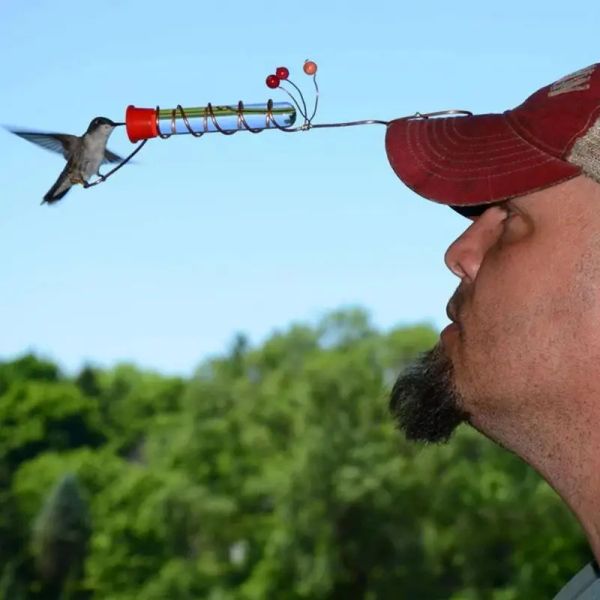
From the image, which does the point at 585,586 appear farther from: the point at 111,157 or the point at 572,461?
the point at 111,157

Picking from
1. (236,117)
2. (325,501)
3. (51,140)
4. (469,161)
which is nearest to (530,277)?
(469,161)

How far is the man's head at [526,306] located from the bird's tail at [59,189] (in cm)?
34

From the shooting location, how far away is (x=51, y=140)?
1479mm

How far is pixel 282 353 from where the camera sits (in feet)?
73.6

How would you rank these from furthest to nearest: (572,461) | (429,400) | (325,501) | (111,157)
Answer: (325,501)
(111,157)
(429,400)
(572,461)

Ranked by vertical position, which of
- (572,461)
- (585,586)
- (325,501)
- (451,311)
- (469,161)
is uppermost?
(469,161)

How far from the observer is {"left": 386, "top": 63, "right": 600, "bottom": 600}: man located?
113cm

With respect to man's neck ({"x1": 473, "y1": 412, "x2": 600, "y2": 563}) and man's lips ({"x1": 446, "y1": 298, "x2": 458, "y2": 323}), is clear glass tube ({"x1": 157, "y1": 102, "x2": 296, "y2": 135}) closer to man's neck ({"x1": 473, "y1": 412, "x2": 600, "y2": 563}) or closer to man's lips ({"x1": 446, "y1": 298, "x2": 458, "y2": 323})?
man's lips ({"x1": 446, "y1": 298, "x2": 458, "y2": 323})

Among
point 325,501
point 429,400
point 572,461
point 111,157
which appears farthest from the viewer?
A: point 325,501

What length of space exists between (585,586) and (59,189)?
653mm

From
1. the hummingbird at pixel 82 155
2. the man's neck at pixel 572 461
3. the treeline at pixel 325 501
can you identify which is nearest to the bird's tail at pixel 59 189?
the hummingbird at pixel 82 155

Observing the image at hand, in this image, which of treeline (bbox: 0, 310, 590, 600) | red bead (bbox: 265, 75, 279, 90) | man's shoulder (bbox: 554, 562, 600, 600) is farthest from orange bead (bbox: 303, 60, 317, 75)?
treeline (bbox: 0, 310, 590, 600)

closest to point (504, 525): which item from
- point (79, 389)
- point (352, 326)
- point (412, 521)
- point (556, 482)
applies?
point (412, 521)

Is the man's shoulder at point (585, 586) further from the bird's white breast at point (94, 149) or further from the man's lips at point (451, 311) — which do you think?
the bird's white breast at point (94, 149)
